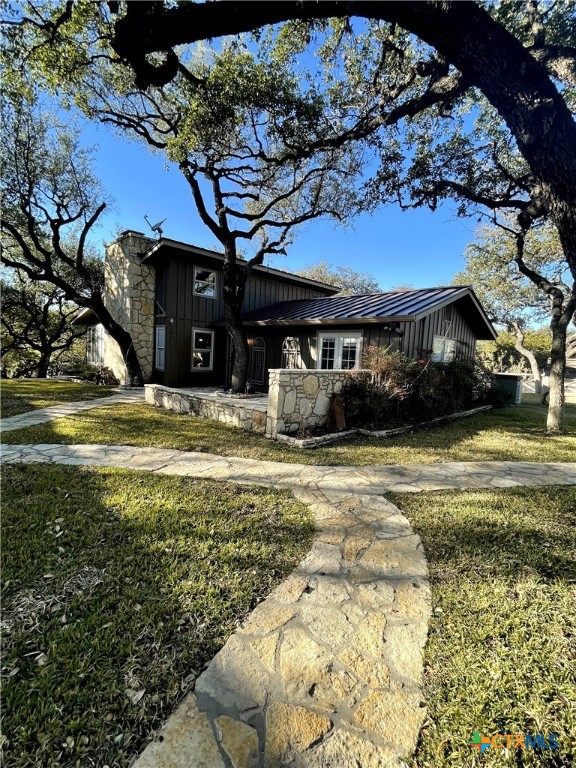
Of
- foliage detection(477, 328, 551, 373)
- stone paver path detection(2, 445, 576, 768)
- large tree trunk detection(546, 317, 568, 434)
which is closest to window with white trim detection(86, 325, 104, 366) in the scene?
stone paver path detection(2, 445, 576, 768)

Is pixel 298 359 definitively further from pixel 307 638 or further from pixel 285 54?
pixel 307 638

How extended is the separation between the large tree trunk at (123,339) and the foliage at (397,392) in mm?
9054

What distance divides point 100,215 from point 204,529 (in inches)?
610

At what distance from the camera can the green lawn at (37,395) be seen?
8.45 meters

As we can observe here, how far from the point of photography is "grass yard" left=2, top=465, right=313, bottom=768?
1.52m

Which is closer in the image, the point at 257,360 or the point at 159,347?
the point at 257,360

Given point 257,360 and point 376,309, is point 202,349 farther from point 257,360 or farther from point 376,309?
point 376,309

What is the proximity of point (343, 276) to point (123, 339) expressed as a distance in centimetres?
2810

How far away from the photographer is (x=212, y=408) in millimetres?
8133

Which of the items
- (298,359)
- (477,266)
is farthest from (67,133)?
(477,266)

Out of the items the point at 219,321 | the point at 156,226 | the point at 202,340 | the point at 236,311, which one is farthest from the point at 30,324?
the point at 236,311

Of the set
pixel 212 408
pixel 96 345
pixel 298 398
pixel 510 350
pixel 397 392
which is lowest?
pixel 212 408

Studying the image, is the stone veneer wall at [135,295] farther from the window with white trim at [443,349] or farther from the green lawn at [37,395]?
the window with white trim at [443,349]

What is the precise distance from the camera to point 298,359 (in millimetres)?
11625
